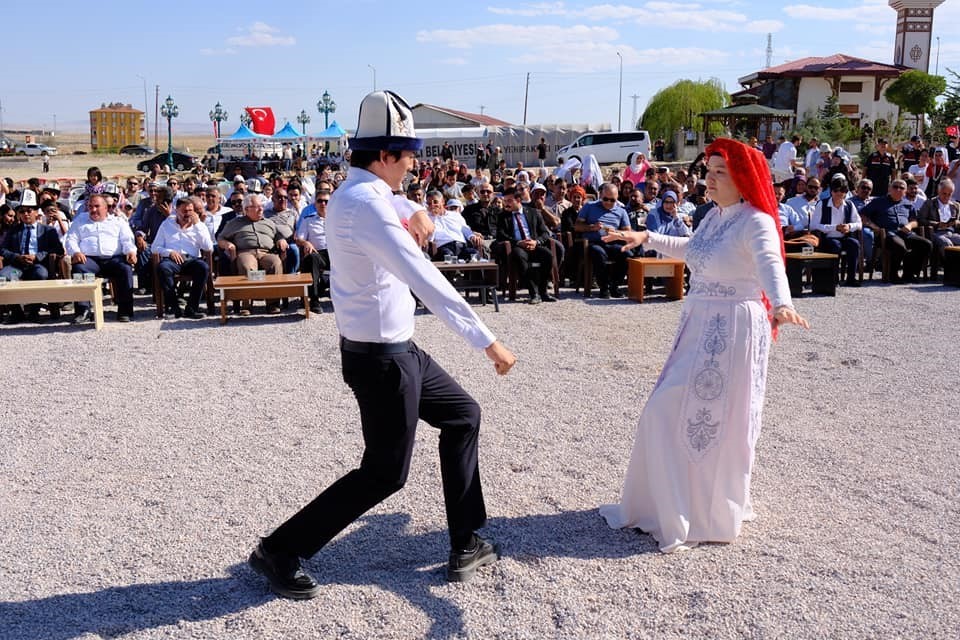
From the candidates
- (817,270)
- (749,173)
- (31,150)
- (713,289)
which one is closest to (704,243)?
(713,289)

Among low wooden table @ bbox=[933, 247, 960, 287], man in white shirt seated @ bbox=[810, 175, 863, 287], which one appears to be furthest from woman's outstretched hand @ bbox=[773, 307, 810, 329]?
low wooden table @ bbox=[933, 247, 960, 287]

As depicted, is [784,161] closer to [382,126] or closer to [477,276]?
[477,276]

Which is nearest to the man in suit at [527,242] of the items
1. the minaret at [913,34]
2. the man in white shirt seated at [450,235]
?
the man in white shirt seated at [450,235]

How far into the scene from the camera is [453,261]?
Result: 1078 cm

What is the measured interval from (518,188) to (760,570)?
8607 millimetres

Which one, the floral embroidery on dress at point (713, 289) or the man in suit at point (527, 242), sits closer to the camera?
the floral embroidery on dress at point (713, 289)

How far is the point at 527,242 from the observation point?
36.7 feet

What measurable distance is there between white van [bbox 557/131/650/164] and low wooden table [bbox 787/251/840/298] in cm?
2726

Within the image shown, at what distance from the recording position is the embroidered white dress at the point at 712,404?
3.87m

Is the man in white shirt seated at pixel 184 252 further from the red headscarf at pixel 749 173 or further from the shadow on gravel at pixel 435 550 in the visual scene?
the red headscarf at pixel 749 173

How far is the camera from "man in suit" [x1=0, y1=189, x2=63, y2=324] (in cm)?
1027

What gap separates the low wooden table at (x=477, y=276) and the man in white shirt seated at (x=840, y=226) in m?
4.83

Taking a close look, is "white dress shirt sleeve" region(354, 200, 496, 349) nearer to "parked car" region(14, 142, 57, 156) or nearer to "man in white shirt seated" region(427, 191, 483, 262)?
"man in white shirt seated" region(427, 191, 483, 262)

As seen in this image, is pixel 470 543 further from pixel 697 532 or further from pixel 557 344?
pixel 557 344
